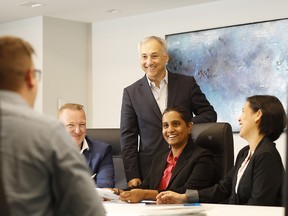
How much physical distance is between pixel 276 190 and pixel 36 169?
167cm

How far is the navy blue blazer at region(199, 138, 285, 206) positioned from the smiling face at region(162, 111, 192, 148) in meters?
0.39

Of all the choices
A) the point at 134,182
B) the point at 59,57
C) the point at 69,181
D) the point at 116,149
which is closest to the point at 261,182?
the point at 134,182

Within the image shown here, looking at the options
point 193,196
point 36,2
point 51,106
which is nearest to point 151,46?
point 193,196

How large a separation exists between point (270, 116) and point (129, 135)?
41.3 inches

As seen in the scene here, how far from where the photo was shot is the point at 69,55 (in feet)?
24.5

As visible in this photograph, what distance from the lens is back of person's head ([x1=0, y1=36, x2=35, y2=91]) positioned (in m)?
1.23

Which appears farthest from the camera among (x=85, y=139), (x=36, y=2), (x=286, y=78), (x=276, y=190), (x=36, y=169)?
(x=36, y=2)

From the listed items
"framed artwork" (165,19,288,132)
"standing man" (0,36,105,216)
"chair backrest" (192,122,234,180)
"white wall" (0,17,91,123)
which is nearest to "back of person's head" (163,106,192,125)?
"chair backrest" (192,122,234,180)

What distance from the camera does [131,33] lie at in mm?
7188

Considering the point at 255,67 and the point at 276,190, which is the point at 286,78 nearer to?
the point at 255,67

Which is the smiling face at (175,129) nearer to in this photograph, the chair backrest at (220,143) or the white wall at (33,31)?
the chair backrest at (220,143)

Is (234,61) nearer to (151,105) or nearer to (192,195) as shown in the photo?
→ (151,105)

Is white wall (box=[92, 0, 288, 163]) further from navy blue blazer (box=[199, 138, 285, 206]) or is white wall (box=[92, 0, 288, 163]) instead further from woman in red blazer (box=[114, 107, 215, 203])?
navy blue blazer (box=[199, 138, 285, 206])

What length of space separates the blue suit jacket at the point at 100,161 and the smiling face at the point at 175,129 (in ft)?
1.54
